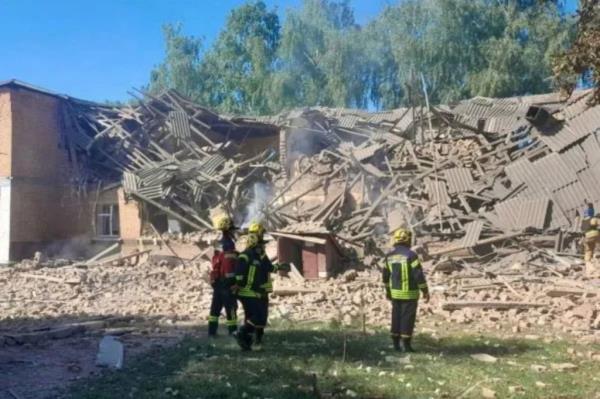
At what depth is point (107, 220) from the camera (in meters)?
24.6

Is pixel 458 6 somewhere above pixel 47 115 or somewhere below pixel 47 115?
above

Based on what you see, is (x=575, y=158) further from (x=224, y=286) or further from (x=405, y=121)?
(x=224, y=286)

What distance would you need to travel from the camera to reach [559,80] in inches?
343

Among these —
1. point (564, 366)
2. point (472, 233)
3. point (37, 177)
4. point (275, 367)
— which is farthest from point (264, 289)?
point (37, 177)

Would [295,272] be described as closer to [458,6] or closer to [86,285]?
[86,285]

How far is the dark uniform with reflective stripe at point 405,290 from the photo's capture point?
28.4ft

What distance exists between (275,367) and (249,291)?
51.8 inches

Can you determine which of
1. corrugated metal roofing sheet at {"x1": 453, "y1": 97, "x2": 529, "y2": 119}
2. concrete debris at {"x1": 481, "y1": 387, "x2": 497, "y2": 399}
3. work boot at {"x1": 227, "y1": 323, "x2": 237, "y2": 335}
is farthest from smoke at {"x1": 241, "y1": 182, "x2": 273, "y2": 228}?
concrete debris at {"x1": 481, "y1": 387, "x2": 497, "y2": 399}

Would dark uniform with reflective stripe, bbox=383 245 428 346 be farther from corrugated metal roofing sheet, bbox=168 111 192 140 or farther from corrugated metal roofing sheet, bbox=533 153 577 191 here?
corrugated metal roofing sheet, bbox=168 111 192 140

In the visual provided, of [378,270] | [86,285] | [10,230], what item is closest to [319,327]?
[378,270]

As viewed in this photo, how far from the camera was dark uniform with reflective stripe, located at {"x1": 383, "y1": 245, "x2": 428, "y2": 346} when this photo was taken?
865 centimetres

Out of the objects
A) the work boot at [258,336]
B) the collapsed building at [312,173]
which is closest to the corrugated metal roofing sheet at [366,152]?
the collapsed building at [312,173]

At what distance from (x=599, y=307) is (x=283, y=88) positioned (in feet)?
104

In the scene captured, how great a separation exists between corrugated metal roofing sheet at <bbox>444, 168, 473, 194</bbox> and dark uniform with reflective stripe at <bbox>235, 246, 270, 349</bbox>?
38.6 feet
